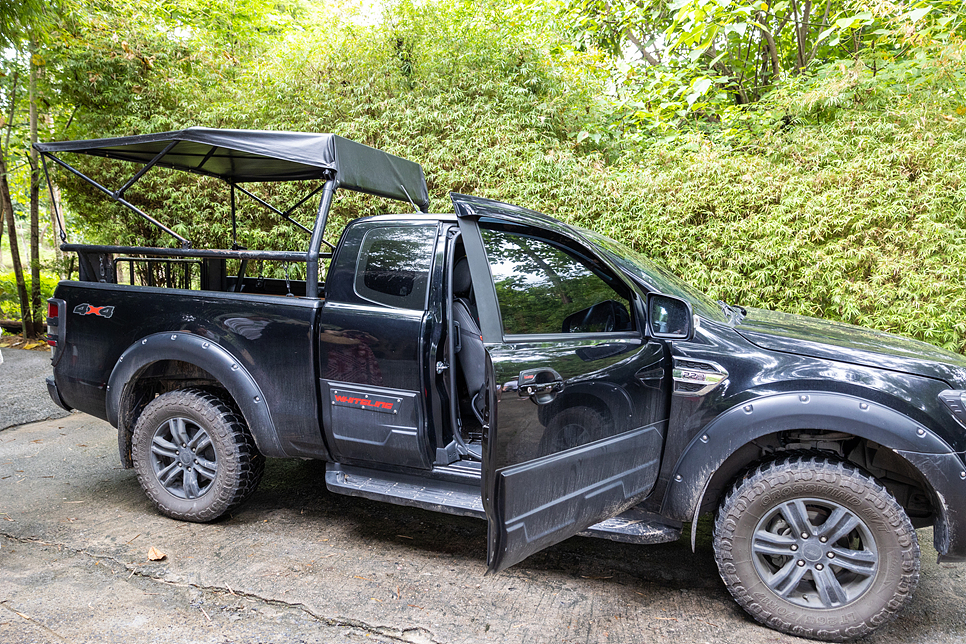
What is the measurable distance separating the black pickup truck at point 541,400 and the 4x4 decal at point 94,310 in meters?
0.01

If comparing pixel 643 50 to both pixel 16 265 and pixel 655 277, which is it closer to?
pixel 655 277

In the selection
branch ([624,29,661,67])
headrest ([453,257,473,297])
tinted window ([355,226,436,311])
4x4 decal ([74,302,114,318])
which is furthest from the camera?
branch ([624,29,661,67])

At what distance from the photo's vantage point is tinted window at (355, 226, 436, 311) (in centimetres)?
290

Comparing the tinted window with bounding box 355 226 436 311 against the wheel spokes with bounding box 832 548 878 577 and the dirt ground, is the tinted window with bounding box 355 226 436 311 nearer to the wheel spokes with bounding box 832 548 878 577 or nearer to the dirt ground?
the dirt ground

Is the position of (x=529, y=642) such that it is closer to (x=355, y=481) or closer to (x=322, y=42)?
(x=355, y=481)

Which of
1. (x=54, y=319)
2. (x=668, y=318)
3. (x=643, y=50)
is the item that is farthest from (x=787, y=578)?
(x=643, y=50)

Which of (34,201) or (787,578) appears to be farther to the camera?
(34,201)

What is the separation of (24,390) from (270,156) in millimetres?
4497

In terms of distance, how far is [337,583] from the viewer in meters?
2.73

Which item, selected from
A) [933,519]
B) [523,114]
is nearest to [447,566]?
[933,519]

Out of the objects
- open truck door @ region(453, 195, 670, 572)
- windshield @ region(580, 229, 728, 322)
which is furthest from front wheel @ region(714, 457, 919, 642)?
windshield @ region(580, 229, 728, 322)

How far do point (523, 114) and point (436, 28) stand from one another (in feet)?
4.72

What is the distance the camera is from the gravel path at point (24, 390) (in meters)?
5.18

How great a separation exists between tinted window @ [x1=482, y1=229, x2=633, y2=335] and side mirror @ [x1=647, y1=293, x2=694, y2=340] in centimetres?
13
